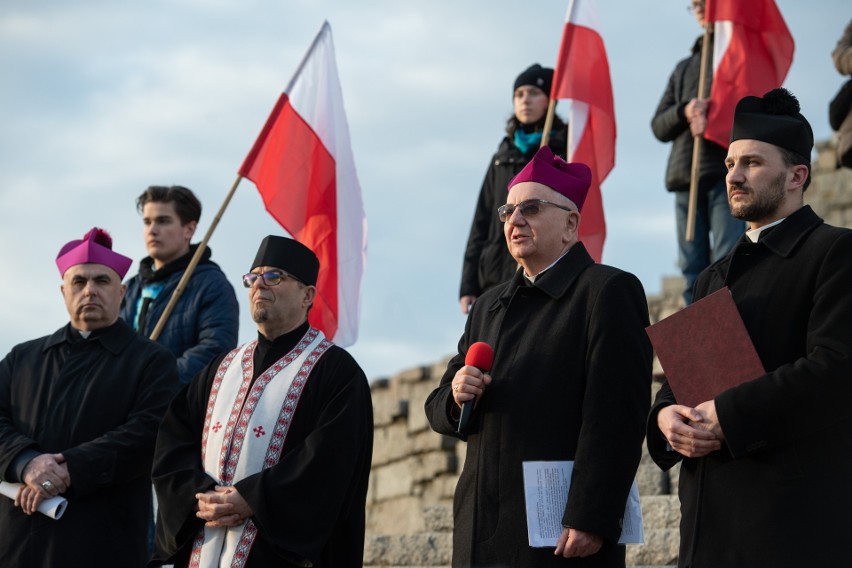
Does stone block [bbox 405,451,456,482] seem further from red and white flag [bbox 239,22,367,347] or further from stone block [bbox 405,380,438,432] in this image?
red and white flag [bbox 239,22,367,347]

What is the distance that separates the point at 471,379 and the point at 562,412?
329mm

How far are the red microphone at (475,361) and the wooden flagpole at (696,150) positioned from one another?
10.8 feet

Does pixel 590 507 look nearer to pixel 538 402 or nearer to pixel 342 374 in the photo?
pixel 538 402

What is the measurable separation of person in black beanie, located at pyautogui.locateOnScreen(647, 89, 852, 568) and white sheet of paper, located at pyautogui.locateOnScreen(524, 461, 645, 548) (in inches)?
7.3

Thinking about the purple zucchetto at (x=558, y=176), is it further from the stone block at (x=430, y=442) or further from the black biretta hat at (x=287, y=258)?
the stone block at (x=430, y=442)

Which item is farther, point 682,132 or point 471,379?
point 682,132

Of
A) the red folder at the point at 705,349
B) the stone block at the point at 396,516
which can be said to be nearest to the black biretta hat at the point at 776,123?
the red folder at the point at 705,349

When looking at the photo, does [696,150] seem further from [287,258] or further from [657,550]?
[287,258]

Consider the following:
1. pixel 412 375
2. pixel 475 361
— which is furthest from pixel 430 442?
pixel 475 361

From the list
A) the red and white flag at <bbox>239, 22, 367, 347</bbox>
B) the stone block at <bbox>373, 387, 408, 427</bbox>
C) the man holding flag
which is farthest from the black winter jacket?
the stone block at <bbox>373, 387, 408, 427</bbox>

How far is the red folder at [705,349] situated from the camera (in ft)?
13.4

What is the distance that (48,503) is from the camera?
18.1 ft

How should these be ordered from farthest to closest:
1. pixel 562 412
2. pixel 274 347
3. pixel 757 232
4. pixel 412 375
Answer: pixel 412 375 < pixel 274 347 < pixel 562 412 < pixel 757 232

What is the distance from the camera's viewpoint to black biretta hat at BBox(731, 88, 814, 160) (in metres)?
4.32
